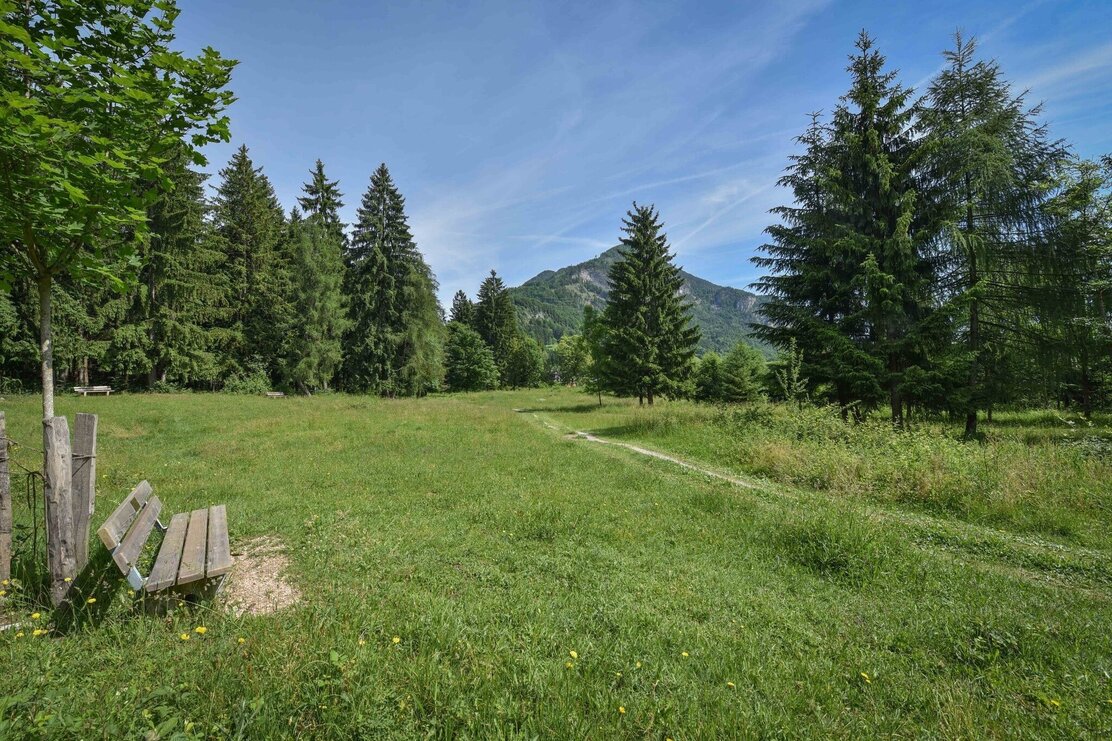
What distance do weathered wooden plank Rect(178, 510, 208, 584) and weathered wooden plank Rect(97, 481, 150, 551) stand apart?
0.54 m

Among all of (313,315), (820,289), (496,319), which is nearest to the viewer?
(820,289)

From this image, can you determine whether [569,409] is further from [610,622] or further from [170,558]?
[170,558]

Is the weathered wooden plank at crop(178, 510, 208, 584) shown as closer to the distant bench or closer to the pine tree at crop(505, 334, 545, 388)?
the distant bench

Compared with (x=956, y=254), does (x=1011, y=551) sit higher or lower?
lower

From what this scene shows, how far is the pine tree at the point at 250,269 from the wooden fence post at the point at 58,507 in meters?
35.7

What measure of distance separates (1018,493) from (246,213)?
48.9m

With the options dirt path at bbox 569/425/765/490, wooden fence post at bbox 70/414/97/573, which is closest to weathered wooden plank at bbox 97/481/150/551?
wooden fence post at bbox 70/414/97/573

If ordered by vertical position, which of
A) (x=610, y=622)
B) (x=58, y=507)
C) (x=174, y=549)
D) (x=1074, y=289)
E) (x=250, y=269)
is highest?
(x=250, y=269)

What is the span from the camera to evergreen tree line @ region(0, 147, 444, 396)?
86.1 ft

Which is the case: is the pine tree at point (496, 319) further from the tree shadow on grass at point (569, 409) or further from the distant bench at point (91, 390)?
the distant bench at point (91, 390)

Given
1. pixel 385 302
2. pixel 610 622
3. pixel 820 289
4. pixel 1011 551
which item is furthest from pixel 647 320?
pixel 610 622

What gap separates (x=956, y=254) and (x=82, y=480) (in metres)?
22.4

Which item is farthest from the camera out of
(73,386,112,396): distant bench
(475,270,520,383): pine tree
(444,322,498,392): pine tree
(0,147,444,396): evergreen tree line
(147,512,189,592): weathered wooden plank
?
(475,270,520,383): pine tree

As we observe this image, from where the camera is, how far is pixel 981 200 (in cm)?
1491
